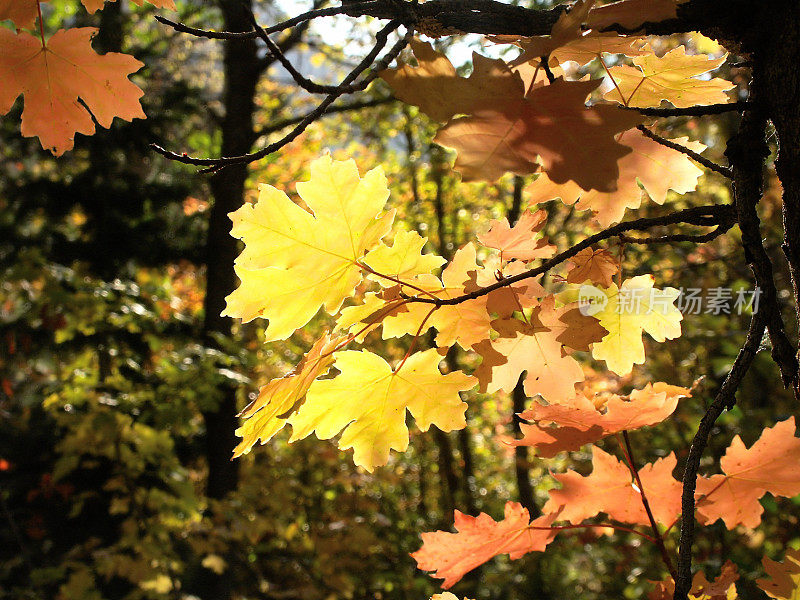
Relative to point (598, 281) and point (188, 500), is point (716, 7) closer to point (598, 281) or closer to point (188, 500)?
point (598, 281)

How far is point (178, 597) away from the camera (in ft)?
10.1

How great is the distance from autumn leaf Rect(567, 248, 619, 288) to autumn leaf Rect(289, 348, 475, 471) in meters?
0.18

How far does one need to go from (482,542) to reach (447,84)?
541 mm

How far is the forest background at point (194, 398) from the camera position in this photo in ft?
9.93

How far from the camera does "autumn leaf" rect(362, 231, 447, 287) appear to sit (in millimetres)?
700

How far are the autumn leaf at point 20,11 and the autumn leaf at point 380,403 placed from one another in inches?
19.9

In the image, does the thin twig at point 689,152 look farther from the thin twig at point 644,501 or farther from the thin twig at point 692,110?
the thin twig at point 644,501

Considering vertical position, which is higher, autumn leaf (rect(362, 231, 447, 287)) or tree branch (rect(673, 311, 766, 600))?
autumn leaf (rect(362, 231, 447, 287))

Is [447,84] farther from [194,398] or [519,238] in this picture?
[194,398]

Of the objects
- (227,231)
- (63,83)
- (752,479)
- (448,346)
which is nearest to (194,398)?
(227,231)

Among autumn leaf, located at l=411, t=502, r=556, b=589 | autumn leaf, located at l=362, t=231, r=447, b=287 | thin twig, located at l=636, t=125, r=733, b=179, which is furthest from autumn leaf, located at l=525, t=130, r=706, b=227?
autumn leaf, located at l=411, t=502, r=556, b=589

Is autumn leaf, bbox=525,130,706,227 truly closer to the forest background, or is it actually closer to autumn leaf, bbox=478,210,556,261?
autumn leaf, bbox=478,210,556,261

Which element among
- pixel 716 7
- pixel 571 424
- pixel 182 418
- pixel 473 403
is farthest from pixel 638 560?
pixel 716 7

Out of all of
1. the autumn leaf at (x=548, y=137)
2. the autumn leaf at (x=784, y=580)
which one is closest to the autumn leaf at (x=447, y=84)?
the autumn leaf at (x=548, y=137)
